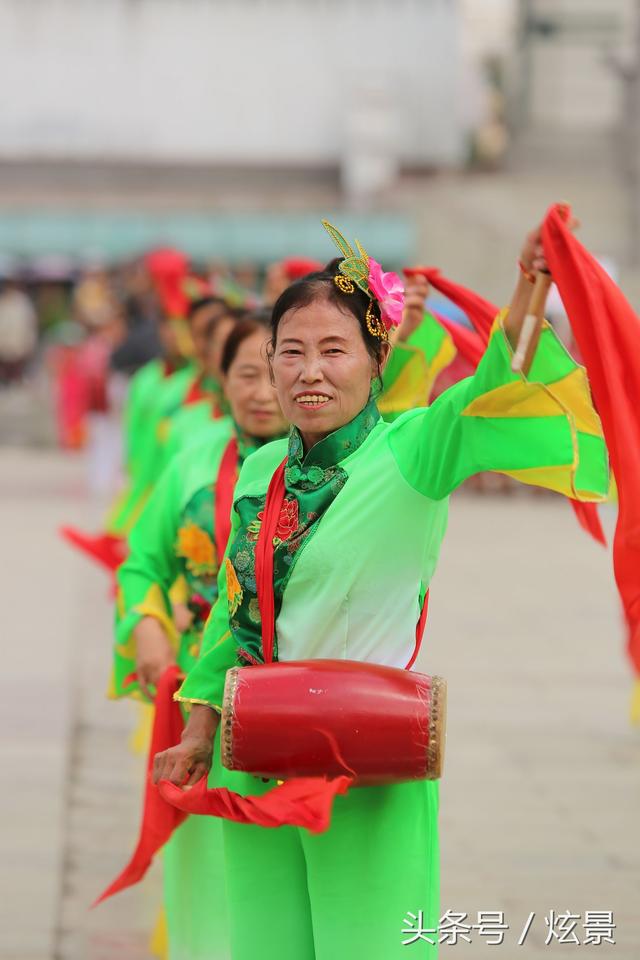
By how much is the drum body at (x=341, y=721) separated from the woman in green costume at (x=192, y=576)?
122 centimetres

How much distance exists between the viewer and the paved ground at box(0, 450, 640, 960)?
17.1 ft

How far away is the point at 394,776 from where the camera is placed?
9.83 feet

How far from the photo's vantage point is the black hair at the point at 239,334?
440 cm

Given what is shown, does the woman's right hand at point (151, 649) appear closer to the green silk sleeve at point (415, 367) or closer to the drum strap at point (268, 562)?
the green silk sleeve at point (415, 367)

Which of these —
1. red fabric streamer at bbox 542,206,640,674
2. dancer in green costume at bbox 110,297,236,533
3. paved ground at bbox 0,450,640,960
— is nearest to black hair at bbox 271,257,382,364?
red fabric streamer at bbox 542,206,640,674

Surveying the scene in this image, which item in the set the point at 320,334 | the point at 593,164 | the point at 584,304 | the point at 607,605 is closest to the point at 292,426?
the point at 320,334

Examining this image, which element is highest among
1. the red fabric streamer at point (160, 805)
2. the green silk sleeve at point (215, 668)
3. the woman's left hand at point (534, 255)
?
the woman's left hand at point (534, 255)

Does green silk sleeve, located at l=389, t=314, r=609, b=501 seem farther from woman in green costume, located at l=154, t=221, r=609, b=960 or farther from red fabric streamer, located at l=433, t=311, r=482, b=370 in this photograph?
red fabric streamer, located at l=433, t=311, r=482, b=370

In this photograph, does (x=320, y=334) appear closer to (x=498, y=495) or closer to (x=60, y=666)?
(x=60, y=666)

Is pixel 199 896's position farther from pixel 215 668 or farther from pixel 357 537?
pixel 357 537

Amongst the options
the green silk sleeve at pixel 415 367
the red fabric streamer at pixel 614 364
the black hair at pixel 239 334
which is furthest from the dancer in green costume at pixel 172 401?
the red fabric streamer at pixel 614 364

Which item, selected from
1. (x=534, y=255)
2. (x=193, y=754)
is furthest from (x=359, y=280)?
(x=193, y=754)

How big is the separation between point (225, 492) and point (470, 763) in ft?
9.38

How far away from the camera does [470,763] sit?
6.93 meters
